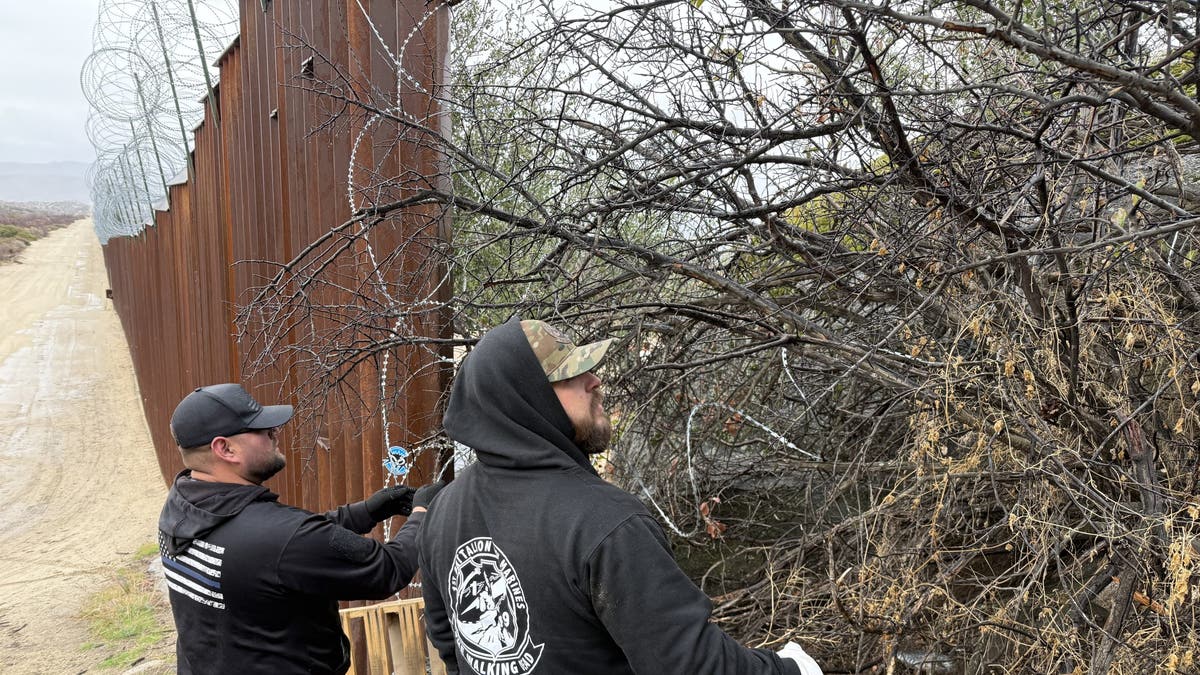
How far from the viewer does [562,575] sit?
68.6 inches

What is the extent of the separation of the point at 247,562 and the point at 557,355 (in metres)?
1.49

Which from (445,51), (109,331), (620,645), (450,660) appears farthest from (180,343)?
(109,331)

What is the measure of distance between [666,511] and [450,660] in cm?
211

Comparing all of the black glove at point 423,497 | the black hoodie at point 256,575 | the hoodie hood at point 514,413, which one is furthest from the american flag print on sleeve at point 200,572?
the hoodie hood at point 514,413

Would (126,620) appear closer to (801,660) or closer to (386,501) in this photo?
(386,501)

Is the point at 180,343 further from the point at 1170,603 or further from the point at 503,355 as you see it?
the point at 1170,603

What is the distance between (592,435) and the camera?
6.43 feet

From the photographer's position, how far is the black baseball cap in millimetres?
2959

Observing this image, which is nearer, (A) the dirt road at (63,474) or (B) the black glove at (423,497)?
(B) the black glove at (423,497)

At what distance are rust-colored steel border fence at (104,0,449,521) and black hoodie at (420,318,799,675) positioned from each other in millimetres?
1853

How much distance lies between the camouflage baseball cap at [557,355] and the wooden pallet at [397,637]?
2089mm

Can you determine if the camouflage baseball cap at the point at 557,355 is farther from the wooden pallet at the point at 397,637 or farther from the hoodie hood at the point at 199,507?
the wooden pallet at the point at 397,637

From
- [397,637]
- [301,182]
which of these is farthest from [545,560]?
[301,182]

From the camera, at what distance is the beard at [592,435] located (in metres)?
1.95
